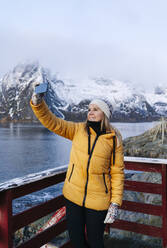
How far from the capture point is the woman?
1.62 metres

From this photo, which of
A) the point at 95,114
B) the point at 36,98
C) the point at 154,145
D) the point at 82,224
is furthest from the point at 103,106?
the point at 154,145

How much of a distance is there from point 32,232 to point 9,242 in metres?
3.91

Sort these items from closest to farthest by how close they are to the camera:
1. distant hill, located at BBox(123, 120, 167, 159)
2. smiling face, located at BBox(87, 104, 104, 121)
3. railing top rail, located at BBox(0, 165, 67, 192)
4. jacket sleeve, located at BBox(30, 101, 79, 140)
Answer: railing top rail, located at BBox(0, 165, 67, 192), jacket sleeve, located at BBox(30, 101, 79, 140), smiling face, located at BBox(87, 104, 104, 121), distant hill, located at BBox(123, 120, 167, 159)

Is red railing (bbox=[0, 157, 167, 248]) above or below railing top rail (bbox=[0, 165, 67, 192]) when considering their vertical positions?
below

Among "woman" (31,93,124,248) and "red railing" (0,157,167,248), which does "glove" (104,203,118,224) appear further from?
"red railing" (0,157,167,248)

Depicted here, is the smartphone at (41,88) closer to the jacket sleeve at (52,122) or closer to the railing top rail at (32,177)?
the jacket sleeve at (52,122)

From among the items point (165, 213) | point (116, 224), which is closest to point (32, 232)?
point (116, 224)

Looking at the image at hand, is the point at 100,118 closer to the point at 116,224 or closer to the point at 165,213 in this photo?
the point at 165,213

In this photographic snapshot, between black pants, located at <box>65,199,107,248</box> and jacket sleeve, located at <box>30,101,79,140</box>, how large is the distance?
1.56 feet

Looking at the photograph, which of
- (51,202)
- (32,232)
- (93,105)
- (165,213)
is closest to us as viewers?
(93,105)

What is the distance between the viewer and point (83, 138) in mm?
1698

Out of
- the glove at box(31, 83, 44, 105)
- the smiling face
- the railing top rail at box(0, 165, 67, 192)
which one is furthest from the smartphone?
the railing top rail at box(0, 165, 67, 192)

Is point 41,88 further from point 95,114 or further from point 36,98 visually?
point 95,114

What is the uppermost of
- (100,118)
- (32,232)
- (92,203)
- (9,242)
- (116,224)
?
(100,118)
